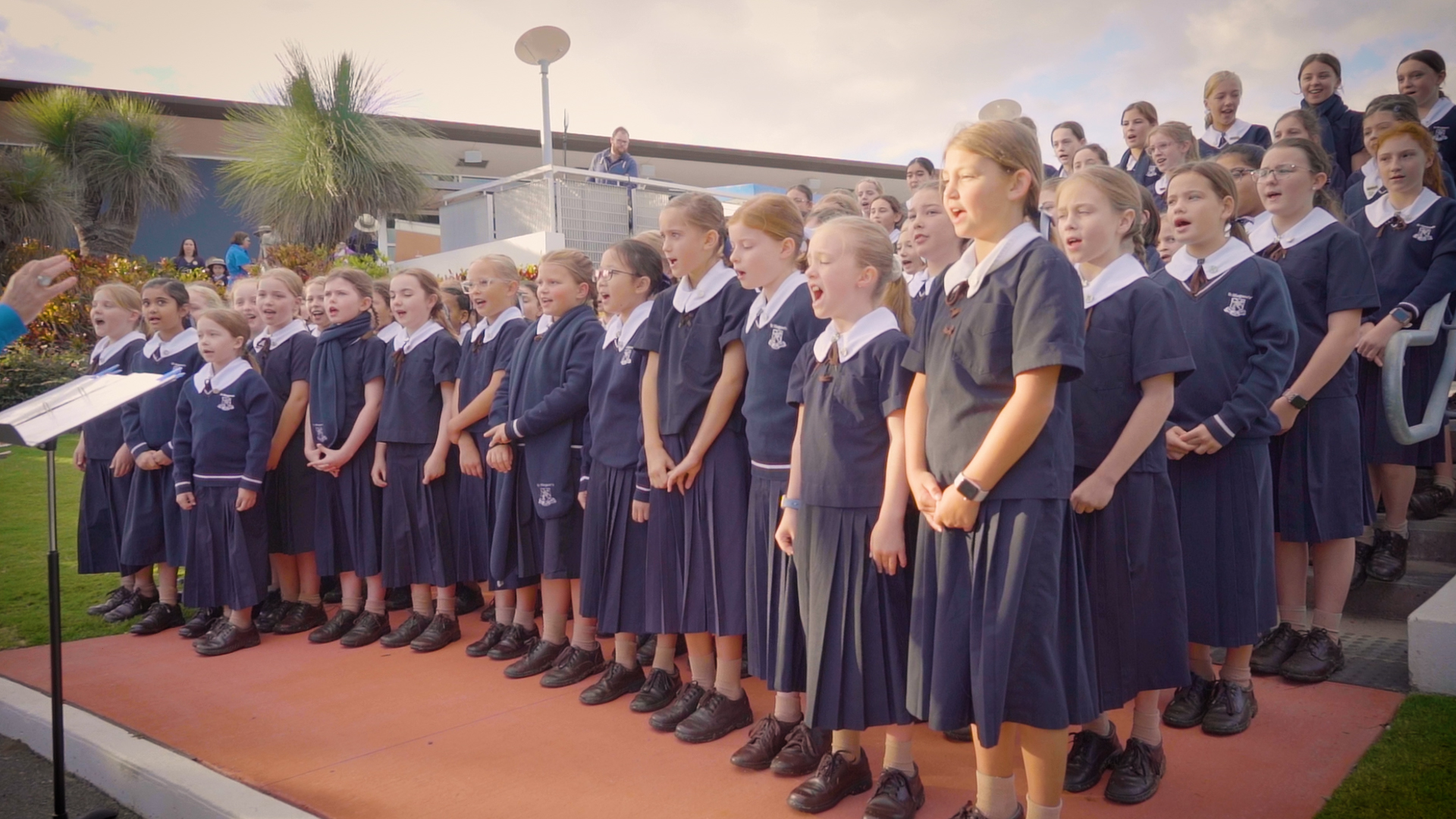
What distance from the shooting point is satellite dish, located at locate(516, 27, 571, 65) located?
48.0 ft

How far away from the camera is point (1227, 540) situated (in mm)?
3334

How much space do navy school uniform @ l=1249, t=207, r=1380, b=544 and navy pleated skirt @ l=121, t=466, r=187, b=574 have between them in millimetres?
5483

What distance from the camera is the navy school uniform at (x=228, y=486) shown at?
5359mm

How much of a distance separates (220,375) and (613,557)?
2669 millimetres

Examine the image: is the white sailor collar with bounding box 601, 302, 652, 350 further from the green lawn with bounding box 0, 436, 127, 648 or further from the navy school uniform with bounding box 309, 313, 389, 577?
the green lawn with bounding box 0, 436, 127, 648

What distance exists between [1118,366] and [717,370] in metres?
1.45

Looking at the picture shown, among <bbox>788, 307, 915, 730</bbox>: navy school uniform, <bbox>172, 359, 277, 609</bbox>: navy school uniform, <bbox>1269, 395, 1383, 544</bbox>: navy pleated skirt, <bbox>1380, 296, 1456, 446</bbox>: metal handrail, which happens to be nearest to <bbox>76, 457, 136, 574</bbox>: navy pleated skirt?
<bbox>172, 359, 277, 609</bbox>: navy school uniform

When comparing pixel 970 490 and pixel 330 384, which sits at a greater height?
pixel 330 384

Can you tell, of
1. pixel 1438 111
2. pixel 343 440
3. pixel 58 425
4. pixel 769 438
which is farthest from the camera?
pixel 1438 111

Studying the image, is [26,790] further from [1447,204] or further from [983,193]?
[1447,204]

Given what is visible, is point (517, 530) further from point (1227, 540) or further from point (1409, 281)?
point (1409, 281)

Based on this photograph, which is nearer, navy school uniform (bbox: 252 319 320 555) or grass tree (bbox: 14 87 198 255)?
navy school uniform (bbox: 252 319 320 555)

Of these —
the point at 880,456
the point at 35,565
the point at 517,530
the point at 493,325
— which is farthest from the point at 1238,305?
the point at 35,565

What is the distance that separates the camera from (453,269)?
15.6 m
